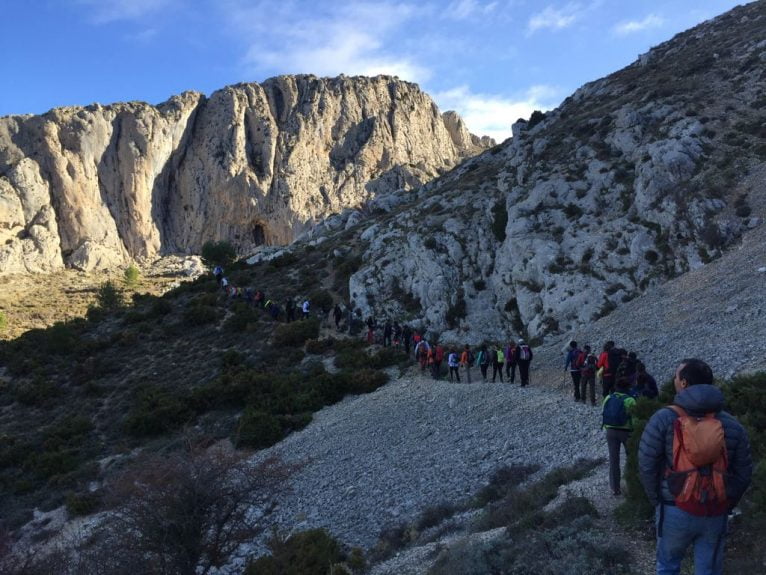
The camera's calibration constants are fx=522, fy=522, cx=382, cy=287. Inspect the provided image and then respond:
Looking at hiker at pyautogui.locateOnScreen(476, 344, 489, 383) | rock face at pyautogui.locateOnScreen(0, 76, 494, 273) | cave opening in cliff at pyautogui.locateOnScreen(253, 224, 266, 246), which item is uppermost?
rock face at pyautogui.locateOnScreen(0, 76, 494, 273)

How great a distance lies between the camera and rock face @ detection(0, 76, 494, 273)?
8912 cm

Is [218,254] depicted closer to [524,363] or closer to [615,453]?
[524,363]

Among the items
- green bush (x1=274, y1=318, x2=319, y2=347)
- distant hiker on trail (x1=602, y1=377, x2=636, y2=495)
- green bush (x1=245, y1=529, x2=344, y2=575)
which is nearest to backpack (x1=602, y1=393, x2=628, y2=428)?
distant hiker on trail (x1=602, y1=377, x2=636, y2=495)

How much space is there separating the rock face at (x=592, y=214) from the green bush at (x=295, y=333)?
13.8 feet

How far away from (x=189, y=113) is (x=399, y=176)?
44291 millimetres

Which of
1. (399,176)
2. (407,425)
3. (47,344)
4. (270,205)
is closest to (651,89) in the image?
(407,425)

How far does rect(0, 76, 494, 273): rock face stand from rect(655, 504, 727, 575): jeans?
95.1 m

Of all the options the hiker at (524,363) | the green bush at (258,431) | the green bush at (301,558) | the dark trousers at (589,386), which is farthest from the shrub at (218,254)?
the green bush at (301,558)

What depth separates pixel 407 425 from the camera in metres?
17.3

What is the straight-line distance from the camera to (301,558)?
9.18 meters

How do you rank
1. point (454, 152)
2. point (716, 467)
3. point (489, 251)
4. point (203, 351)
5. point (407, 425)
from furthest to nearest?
point (454, 152) → point (489, 251) → point (203, 351) → point (407, 425) → point (716, 467)

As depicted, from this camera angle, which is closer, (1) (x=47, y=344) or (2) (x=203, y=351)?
(2) (x=203, y=351)

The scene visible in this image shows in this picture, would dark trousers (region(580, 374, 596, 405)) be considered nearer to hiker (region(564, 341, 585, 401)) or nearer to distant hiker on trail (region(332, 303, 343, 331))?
hiker (region(564, 341, 585, 401))

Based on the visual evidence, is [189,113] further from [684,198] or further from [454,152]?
[684,198]
